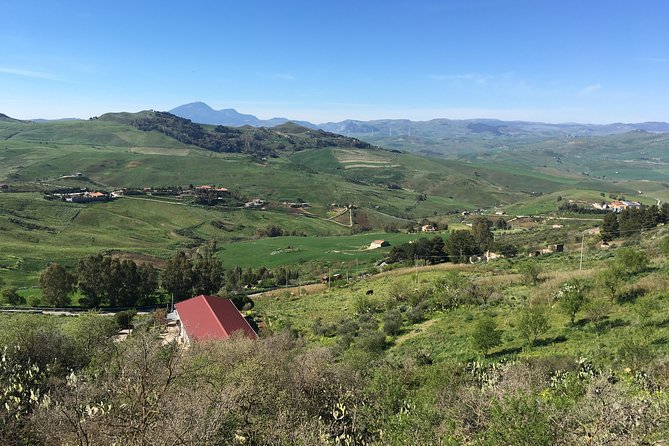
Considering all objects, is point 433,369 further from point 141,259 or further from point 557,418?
point 141,259

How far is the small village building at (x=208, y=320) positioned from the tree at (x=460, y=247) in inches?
1690

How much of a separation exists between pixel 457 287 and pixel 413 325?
25.6 ft

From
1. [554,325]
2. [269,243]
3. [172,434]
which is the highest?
[172,434]

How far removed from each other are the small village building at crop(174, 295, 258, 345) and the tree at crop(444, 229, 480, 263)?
1690 inches

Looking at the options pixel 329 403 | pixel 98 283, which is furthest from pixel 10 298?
pixel 329 403

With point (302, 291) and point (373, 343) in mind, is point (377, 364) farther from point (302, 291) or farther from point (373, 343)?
point (302, 291)

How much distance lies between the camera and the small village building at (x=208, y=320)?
132 feet

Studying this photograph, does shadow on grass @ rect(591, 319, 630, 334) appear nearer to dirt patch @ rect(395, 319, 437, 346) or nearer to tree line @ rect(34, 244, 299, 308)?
dirt patch @ rect(395, 319, 437, 346)

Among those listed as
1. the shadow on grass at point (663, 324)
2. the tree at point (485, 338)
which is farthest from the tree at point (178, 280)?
the shadow on grass at point (663, 324)

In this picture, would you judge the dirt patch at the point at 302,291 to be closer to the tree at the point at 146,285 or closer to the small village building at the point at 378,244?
the tree at the point at 146,285

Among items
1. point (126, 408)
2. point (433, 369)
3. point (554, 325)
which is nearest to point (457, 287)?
point (554, 325)

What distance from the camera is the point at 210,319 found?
44594mm

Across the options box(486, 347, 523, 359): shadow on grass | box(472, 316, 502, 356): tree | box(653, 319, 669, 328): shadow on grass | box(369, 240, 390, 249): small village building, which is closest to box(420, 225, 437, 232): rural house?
box(369, 240, 390, 249): small village building

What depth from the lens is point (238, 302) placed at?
195ft
